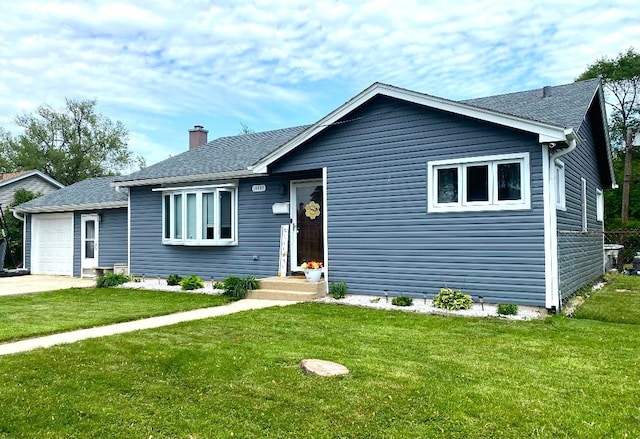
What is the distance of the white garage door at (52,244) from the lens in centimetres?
1576

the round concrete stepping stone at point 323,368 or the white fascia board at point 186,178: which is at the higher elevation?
the white fascia board at point 186,178

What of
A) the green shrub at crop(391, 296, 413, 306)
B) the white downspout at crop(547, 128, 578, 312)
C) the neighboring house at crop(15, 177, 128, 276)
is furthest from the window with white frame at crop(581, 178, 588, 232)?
the neighboring house at crop(15, 177, 128, 276)

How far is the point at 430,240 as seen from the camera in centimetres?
862

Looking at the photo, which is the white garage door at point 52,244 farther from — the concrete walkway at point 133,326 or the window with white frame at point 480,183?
the window with white frame at point 480,183

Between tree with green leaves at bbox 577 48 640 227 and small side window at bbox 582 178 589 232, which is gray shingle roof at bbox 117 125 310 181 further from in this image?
tree with green leaves at bbox 577 48 640 227

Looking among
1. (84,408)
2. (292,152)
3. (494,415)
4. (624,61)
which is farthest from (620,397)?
(624,61)

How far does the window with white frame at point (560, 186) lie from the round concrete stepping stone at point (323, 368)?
5498 millimetres

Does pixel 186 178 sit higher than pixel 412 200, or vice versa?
pixel 186 178

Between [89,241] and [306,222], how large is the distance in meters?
8.24

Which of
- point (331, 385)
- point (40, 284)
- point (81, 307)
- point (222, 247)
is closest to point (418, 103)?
point (222, 247)

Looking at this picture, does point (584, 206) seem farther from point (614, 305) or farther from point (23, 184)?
point (23, 184)

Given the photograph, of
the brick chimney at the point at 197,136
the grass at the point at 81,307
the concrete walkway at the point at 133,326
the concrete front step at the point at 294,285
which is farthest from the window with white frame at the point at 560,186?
the brick chimney at the point at 197,136

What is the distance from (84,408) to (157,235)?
9666mm

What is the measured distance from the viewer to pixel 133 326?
6.67 m
